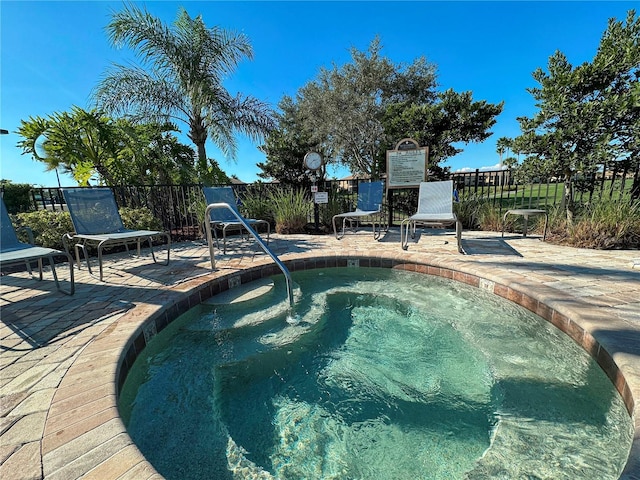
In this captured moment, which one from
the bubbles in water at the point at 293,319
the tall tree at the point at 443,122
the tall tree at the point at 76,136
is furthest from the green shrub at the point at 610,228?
the tall tree at the point at 76,136

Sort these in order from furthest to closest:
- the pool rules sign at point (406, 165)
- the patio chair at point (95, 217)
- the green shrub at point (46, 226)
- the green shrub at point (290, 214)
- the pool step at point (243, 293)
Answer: the green shrub at point (290, 214) → the pool rules sign at point (406, 165) → the green shrub at point (46, 226) → the patio chair at point (95, 217) → the pool step at point (243, 293)

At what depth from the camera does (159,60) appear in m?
8.54

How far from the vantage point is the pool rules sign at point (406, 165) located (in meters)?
6.50

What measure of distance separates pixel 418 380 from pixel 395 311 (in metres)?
1.08

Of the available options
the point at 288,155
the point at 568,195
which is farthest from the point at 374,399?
the point at 288,155

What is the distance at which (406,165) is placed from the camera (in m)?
6.66

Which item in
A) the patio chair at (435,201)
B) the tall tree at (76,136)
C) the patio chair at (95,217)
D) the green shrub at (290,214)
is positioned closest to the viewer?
the patio chair at (95,217)

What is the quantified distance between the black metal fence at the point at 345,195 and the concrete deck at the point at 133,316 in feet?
5.78

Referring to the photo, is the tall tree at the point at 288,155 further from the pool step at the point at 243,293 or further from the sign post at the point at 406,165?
the pool step at the point at 243,293

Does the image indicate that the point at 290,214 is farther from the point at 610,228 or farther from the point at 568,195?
the point at 610,228

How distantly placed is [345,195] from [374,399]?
21.8ft

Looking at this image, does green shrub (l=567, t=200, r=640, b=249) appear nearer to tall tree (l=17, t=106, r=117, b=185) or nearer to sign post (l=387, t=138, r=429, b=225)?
sign post (l=387, t=138, r=429, b=225)

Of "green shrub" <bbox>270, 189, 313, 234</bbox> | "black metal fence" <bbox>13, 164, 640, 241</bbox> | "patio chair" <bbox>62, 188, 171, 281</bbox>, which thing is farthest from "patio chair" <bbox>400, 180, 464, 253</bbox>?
"patio chair" <bbox>62, 188, 171, 281</bbox>

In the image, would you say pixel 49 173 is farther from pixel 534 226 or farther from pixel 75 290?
pixel 534 226
